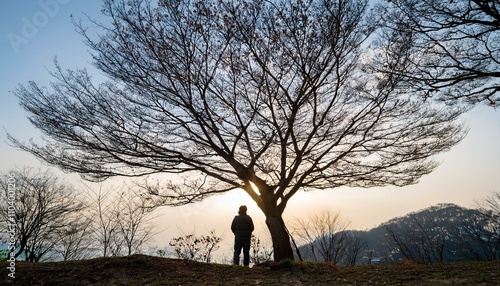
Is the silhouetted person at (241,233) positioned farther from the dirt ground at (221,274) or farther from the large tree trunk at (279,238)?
the dirt ground at (221,274)

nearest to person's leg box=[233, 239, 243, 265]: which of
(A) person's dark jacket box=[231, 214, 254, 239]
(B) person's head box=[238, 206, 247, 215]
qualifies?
(A) person's dark jacket box=[231, 214, 254, 239]

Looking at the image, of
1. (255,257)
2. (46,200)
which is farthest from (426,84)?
(46,200)

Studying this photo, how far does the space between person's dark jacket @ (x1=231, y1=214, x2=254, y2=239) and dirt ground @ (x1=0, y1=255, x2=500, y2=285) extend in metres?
1.80

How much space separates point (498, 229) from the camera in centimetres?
1484

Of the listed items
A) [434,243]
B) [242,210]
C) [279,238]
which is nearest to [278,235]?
[279,238]

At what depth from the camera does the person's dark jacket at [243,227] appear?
7676 mm

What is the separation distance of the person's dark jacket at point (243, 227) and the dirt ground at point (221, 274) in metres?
1.80

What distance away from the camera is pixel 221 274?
5207 mm

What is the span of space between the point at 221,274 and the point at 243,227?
98.0 inches

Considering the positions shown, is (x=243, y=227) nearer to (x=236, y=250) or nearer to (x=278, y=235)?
(x=236, y=250)

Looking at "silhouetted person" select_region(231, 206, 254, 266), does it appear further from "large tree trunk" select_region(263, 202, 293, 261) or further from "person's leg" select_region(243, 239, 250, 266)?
"large tree trunk" select_region(263, 202, 293, 261)

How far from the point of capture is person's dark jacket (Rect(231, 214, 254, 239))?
768 cm

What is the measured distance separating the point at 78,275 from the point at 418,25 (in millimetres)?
8348

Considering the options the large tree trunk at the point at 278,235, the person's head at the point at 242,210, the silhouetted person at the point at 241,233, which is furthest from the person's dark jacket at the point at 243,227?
the large tree trunk at the point at 278,235
